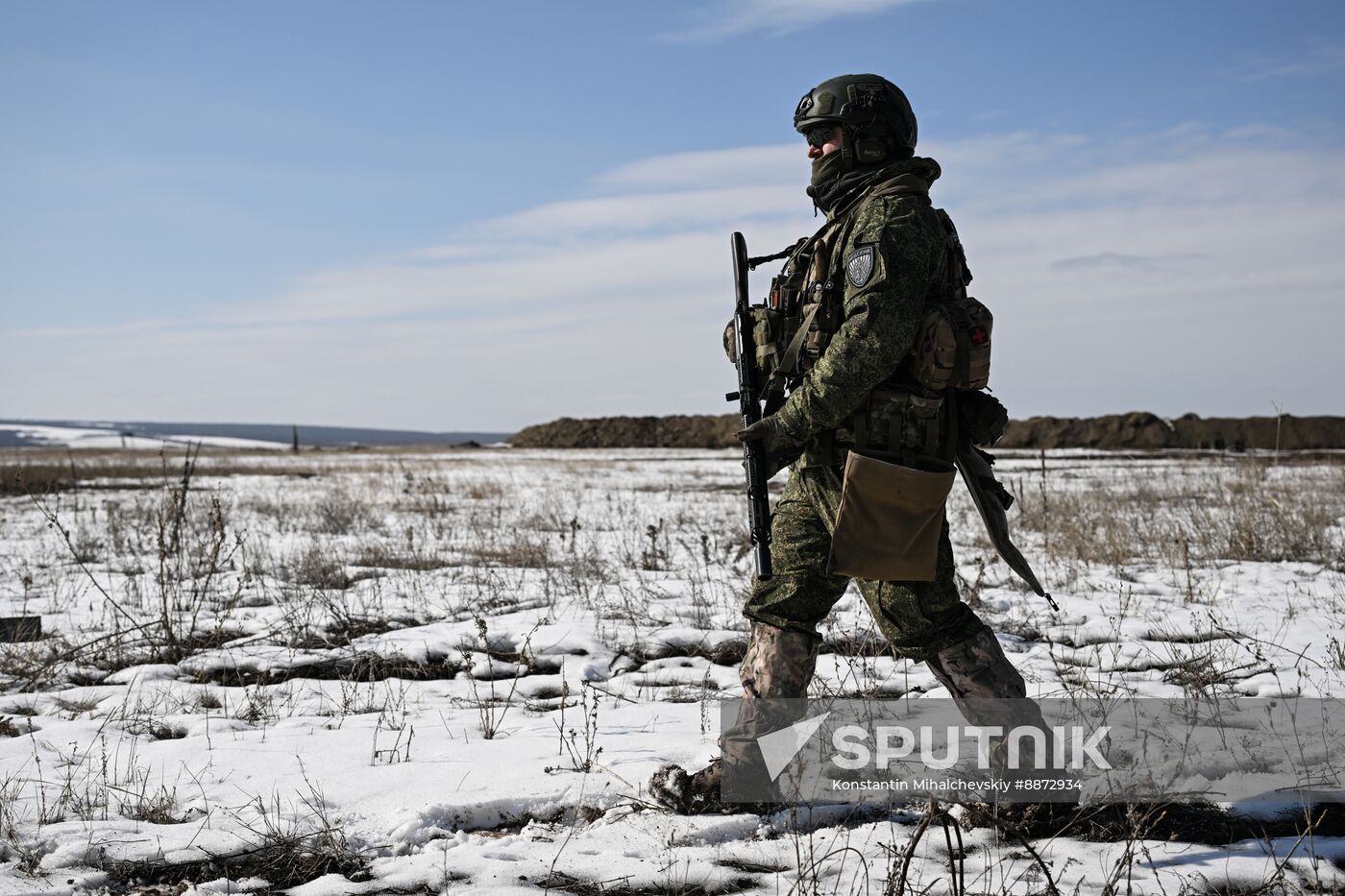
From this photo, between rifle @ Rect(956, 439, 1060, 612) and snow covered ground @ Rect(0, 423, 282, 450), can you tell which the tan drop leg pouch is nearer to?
rifle @ Rect(956, 439, 1060, 612)

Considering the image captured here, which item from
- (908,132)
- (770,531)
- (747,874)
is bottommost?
(747,874)

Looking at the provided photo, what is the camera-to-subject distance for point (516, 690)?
4648mm

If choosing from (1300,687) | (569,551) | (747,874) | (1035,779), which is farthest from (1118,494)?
(747,874)

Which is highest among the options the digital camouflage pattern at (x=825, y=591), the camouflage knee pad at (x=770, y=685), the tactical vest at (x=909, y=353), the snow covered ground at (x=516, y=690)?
the tactical vest at (x=909, y=353)

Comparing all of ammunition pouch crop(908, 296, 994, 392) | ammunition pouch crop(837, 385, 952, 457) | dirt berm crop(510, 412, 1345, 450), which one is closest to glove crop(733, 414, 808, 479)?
ammunition pouch crop(837, 385, 952, 457)

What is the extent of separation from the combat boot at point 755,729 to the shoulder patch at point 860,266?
3.90ft

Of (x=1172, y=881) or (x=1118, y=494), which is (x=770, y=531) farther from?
(x=1118, y=494)

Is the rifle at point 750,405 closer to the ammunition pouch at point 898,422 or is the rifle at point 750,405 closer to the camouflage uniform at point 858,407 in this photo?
the camouflage uniform at point 858,407

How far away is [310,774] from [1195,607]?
5.39m

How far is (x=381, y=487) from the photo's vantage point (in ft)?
53.2

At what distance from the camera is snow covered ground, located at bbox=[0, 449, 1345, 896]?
2727mm

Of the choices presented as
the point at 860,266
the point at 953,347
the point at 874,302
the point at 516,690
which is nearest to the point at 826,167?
the point at 860,266

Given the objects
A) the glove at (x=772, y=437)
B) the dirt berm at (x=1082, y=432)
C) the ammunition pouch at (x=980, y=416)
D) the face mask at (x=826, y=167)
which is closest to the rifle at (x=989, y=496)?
the ammunition pouch at (x=980, y=416)

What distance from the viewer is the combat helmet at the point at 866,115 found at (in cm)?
315
